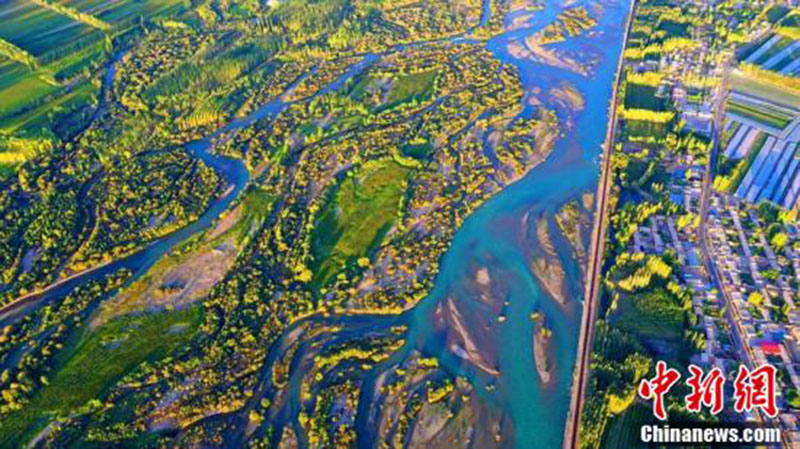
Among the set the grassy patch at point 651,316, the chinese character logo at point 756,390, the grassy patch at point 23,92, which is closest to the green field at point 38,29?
the grassy patch at point 23,92

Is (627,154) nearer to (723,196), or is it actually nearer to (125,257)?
(723,196)

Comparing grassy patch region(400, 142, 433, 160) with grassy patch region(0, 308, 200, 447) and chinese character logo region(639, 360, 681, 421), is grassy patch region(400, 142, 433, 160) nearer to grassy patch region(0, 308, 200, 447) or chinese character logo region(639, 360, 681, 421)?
grassy patch region(0, 308, 200, 447)

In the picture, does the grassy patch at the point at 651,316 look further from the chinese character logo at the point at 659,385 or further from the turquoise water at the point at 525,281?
the chinese character logo at the point at 659,385

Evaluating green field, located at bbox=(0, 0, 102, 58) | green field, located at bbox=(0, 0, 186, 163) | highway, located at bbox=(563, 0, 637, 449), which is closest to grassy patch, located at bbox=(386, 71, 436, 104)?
highway, located at bbox=(563, 0, 637, 449)

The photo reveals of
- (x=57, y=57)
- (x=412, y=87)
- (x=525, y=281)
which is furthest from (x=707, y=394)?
(x=57, y=57)

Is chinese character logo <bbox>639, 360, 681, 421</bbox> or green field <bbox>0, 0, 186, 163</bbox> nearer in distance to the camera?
chinese character logo <bbox>639, 360, 681, 421</bbox>

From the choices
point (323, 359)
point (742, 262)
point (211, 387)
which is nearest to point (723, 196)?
point (742, 262)
